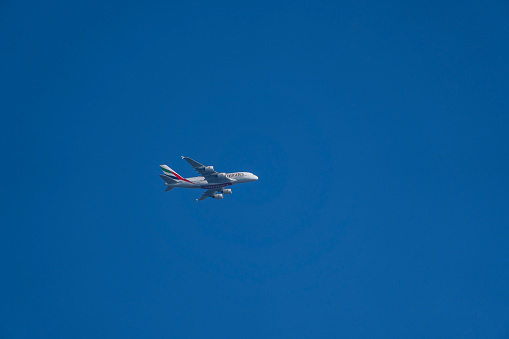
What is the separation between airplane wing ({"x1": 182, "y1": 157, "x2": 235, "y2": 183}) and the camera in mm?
73875

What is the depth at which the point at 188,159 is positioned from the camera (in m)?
72.6

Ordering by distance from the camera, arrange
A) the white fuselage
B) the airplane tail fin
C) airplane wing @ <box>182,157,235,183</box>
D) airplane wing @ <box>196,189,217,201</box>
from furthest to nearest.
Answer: airplane wing @ <box>196,189,217,201</box> → the airplane tail fin → the white fuselage → airplane wing @ <box>182,157,235,183</box>

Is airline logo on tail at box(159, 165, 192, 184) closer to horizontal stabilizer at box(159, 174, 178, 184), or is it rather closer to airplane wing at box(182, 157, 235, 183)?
horizontal stabilizer at box(159, 174, 178, 184)

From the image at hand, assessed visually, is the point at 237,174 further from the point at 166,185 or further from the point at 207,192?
the point at 166,185

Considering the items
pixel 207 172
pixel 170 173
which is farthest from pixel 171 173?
pixel 207 172

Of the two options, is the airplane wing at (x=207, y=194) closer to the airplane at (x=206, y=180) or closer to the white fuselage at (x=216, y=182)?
the airplane at (x=206, y=180)

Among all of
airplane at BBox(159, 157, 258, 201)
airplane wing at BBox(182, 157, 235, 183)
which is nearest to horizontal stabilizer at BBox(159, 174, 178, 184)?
airplane at BBox(159, 157, 258, 201)

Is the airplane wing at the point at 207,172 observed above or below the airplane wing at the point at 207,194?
below

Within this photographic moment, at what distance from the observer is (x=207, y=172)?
7600cm

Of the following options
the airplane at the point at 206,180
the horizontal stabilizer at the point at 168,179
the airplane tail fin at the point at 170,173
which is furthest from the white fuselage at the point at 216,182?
the airplane tail fin at the point at 170,173

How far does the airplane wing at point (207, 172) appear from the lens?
242 feet

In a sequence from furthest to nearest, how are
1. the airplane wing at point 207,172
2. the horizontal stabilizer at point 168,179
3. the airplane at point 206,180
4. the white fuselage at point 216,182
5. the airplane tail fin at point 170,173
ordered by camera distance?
the airplane tail fin at point 170,173 → the white fuselage at point 216,182 → the horizontal stabilizer at point 168,179 → the airplane at point 206,180 → the airplane wing at point 207,172

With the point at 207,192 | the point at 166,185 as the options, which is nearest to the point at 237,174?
the point at 207,192

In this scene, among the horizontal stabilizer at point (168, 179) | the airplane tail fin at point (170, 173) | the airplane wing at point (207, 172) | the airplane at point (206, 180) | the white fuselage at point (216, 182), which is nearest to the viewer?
the airplane wing at point (207, 172)
